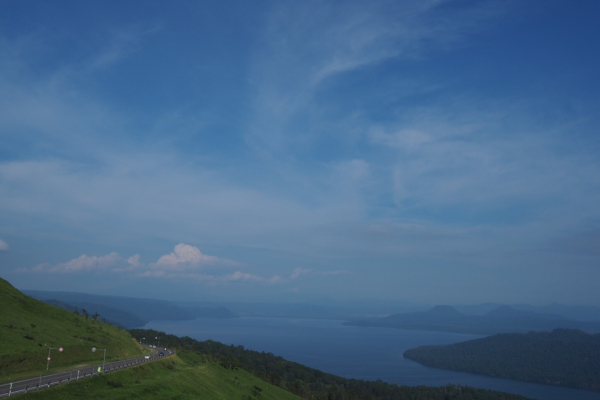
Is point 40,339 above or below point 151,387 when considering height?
above

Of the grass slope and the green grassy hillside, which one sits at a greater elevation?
the green grassy hillside

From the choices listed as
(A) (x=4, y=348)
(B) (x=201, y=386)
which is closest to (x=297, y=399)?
(B) (x=201, y=386)

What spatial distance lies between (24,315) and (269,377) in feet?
315

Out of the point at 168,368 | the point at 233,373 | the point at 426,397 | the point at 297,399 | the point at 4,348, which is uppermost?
the point at 4,348

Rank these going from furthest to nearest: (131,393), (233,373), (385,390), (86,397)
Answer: (385,390) → (233,373) → (131,393) → (86,397)

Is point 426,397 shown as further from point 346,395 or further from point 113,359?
point 113,359

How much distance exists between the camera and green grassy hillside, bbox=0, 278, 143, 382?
5431cm

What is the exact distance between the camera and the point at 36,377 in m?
51.6

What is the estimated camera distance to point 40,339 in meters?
64.9

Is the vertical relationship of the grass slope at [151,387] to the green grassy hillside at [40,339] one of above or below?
below

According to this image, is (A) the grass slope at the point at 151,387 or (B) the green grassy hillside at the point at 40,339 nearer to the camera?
(A) the grass slope at the point at 151,387

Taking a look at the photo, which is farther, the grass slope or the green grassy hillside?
the green grassy hillside

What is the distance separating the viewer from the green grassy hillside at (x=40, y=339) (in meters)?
54.3

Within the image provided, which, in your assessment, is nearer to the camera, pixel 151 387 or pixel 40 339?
pixel 151 387
